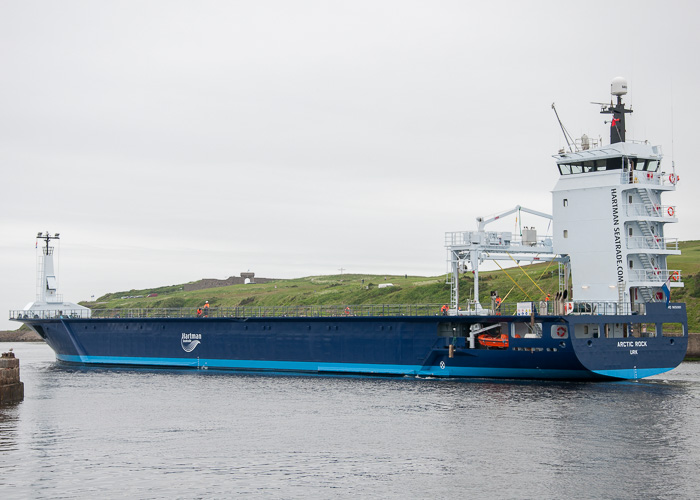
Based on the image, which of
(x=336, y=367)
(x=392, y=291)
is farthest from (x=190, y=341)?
(x=392, y=291)

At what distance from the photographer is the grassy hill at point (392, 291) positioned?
79938mm

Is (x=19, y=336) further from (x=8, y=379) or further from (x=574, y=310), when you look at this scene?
(x=574, y=310)

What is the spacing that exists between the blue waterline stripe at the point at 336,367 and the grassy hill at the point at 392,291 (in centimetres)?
774

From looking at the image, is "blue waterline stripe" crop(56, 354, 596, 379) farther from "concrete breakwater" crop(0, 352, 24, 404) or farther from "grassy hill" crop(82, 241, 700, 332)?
"concrete breakwater" crop(0, 352, 24, 404)

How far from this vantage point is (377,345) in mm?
50125

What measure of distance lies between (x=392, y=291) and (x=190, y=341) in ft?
166

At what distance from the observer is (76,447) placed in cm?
2816

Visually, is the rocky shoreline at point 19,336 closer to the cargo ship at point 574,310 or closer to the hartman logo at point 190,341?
the hartman logo at point 190,341

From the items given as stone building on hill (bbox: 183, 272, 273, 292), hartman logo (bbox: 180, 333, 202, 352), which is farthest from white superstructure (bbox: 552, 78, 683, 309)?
stone building on hill (bbox: 183, 272, 273, 292)

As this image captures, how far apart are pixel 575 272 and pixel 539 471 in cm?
2329

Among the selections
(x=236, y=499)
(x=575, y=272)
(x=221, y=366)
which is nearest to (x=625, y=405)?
(x=575, y=272)

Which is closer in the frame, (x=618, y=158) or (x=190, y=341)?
(x=618, y=158)

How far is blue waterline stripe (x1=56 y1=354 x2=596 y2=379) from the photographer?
44.5 metres

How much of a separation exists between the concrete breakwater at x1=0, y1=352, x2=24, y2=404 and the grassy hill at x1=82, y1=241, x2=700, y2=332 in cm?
2815
